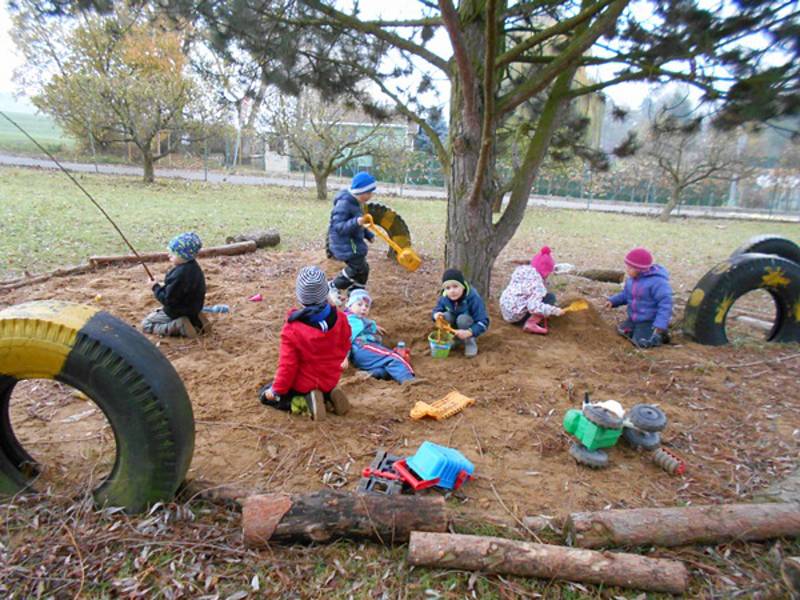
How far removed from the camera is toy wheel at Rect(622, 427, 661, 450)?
2.89 m

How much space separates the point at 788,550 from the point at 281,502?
2.22 m

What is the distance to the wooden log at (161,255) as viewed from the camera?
21.2ft

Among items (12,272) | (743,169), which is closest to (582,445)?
(12,272)

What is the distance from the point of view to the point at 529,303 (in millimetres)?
4938

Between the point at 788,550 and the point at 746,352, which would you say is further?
the point at 746,352

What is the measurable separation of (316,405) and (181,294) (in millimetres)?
1946

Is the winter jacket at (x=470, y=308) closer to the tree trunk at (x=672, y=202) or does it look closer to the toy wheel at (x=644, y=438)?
the toy wheel at (x=644, y=438)

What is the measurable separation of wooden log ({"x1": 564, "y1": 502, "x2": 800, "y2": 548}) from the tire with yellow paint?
2927mm

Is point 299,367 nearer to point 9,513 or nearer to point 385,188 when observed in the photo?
point 9,513

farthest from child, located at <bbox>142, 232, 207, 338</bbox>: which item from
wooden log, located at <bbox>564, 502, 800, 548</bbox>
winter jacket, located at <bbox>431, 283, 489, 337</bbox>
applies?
wooden log, located at <bbox>564, 502, 800, 548</bbox>

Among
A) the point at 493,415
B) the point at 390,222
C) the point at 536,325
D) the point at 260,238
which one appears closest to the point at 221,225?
the point at 260,238

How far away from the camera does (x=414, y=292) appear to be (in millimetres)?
6211

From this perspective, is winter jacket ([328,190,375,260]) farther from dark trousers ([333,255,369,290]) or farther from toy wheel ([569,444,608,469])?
toy wheel ([569,444,608,469])

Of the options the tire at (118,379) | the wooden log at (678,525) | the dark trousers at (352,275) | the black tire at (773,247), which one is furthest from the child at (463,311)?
the black tire at (773,247)
